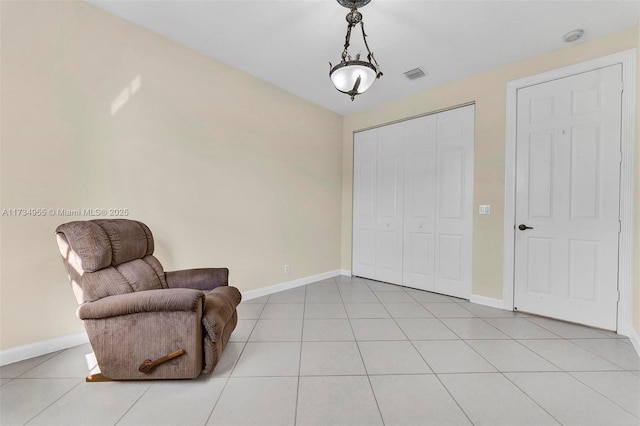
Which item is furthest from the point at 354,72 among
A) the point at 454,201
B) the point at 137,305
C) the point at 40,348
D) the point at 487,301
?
the point at 40,348

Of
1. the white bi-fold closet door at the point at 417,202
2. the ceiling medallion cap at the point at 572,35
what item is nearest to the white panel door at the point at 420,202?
the white bi-fold closet door at the point at 417,202

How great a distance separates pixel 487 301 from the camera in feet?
10.5

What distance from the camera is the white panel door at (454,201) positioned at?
3.40m

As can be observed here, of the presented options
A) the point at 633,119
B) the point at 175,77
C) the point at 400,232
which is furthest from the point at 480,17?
the point at 175,77

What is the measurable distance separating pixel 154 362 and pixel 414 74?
385cm

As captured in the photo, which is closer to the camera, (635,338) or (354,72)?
(354,72)

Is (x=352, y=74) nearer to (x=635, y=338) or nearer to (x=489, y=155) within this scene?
(x=489, y=155)

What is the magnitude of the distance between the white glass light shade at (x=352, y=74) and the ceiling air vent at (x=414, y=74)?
5.35 ft

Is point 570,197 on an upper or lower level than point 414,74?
lower

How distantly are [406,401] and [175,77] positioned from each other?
11.4 ft

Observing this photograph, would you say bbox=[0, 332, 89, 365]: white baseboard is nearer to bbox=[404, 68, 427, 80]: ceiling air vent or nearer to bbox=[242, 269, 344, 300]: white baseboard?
bbox=[242, 269, 344, 300]: white baseboard

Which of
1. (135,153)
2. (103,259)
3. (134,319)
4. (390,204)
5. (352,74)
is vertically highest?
(352,74)

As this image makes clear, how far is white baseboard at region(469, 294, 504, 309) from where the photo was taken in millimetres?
3121

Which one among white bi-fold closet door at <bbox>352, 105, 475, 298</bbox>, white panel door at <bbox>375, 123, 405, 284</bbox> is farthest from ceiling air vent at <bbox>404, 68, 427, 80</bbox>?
white panel door at <bbox>375, 123, 405, 284</bbox>
